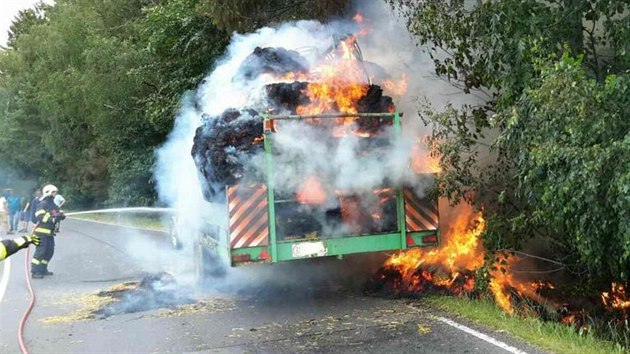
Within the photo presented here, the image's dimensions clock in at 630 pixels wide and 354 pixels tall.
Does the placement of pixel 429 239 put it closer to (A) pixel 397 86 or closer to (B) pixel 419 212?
(B) pixel 419 212

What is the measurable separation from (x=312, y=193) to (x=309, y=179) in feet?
0.57

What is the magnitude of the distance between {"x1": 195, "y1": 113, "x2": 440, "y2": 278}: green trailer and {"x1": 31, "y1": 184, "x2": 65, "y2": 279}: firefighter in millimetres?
4544

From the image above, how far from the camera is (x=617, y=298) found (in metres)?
7.32

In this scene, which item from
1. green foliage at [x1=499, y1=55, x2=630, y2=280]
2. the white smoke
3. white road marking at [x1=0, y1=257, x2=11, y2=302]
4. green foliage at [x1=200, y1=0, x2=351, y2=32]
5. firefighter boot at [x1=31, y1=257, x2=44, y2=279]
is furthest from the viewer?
green foliage at [x1=200, y1=0, x2=351, y2=32]

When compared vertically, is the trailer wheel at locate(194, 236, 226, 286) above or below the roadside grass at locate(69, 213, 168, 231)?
below

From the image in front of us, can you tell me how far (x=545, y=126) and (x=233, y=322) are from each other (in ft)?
12.9

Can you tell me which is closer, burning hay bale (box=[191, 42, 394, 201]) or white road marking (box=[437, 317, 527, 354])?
white road marking (box=[437, 317, 527, 354])

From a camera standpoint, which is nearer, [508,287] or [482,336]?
[482,336]

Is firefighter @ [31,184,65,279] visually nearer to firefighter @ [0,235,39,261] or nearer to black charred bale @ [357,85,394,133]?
firefighter @ [0,235,39,261]

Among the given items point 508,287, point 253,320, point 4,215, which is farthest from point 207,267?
point 4,215

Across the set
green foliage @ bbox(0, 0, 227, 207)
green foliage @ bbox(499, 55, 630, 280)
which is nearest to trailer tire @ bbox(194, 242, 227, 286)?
green foliage @ bbox(499, 55, 630, 280)

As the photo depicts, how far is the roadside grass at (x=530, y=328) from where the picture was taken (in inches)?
202

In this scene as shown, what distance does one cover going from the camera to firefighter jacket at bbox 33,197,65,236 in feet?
34.2

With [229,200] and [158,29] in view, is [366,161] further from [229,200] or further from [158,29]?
[158,29]
